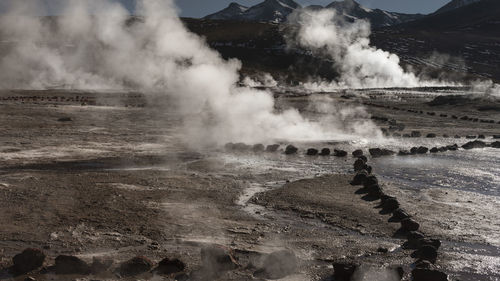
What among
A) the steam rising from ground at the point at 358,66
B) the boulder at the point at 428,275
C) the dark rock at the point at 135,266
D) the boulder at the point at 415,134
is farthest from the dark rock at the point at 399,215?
the steam rising from ground at the point at 358,66

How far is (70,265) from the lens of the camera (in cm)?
821

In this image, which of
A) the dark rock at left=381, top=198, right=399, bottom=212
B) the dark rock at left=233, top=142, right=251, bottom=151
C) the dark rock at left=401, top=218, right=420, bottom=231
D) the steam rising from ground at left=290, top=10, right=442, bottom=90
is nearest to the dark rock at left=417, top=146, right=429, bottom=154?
the dark rock at left=233, top=142, right=251, bottom=151

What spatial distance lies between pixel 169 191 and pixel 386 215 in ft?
17.5

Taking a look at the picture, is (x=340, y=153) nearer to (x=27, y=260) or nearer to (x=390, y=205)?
(x=390, y=205)

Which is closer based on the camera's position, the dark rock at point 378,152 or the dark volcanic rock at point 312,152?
the dark volcanic rock at point 312,152

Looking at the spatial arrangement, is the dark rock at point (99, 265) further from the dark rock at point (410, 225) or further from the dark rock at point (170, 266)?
the dark rock at point (410, 225)

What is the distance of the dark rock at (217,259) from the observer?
8.52 metres

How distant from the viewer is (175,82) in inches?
1561

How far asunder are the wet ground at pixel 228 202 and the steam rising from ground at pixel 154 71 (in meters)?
3.85

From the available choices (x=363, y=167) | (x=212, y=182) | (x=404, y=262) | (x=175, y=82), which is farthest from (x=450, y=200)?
(x=175, y=82)

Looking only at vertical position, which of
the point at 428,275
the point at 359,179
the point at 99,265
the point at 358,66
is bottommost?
the point at 428,275

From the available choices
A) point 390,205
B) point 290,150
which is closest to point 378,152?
point 290,150

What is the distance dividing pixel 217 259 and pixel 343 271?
2.01 metres

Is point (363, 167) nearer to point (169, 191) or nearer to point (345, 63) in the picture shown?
point (169, 191)
